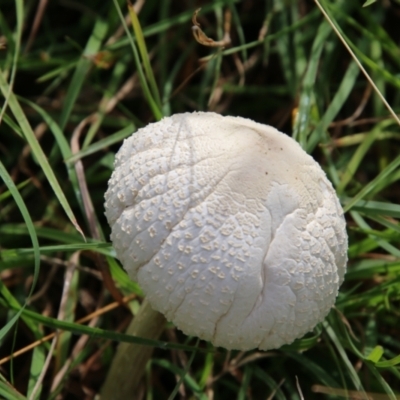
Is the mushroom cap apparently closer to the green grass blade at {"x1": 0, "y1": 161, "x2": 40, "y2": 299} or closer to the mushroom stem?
the green grass blade at {"x1": 0, "y1": 161, "x2": 40, "y2": 299}

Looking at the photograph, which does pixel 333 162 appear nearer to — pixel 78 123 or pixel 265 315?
pixel 78 123

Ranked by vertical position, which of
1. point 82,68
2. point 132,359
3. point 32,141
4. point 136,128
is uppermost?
point 82,68

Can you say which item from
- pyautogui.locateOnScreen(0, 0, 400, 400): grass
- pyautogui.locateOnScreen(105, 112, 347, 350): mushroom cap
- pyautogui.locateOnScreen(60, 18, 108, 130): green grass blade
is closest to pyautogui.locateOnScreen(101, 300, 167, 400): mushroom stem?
pyautogui.locateOnScreen(0, 0, 400, 400): grass

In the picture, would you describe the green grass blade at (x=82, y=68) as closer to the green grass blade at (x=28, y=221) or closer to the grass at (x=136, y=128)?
the grass at (x=136, y=128)

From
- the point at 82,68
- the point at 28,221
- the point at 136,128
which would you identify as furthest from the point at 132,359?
the point at 82,68

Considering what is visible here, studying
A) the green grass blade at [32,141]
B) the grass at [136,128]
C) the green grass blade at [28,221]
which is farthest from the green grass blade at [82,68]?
the green grass blade at [28,221]

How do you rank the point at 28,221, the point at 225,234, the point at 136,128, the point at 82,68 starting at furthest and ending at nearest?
the point at 136,128 < the point at 82,68 < the point at 28,221 < the point at 225,234

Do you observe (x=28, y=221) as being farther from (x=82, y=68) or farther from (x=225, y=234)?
(x=82, y=68)
